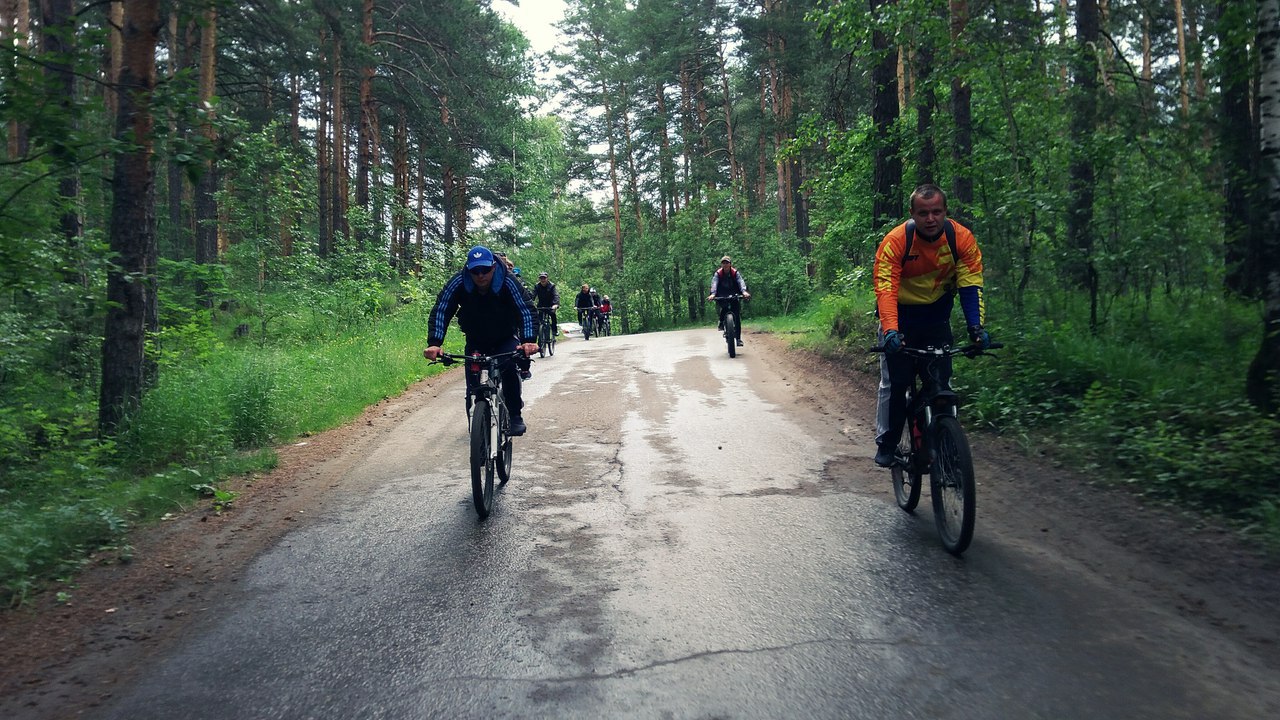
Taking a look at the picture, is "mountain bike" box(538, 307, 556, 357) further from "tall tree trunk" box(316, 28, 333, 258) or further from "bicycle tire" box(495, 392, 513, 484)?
"bicycle tire" box(495, 392, 513, 484)

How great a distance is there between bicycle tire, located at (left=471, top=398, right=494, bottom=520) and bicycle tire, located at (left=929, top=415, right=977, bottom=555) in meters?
3.02

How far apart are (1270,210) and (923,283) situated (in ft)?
10.1

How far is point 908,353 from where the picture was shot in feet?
15.7

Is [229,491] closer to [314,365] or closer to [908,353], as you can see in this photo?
[908,353]

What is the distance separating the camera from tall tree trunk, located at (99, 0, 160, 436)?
7.02m

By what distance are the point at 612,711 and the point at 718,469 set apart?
3847mm

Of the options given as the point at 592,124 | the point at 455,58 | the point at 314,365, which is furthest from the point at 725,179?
the point at 314,365

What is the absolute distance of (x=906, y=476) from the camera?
211 inches

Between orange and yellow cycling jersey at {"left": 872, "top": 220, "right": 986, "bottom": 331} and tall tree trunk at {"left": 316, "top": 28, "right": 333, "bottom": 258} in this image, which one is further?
tall tree trunk at {"left": 316, "top": 28, "right": 333, "bottom": 258}

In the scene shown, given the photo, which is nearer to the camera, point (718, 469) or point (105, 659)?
point (105, 659)

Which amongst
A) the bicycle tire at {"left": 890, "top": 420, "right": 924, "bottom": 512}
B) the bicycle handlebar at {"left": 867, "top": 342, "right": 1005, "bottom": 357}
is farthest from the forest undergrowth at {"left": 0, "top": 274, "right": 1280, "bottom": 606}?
the bicycle handlebar at {"left": 867, "top": 342, "right": 1005, "bottom": 357}

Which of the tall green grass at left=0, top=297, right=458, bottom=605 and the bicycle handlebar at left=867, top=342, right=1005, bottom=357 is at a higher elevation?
the bicycle handlebar at left=867, top=342, right=1005, bottom=357

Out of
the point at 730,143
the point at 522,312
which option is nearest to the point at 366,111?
the point at 730,143

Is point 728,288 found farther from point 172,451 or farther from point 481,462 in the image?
point 481,462
